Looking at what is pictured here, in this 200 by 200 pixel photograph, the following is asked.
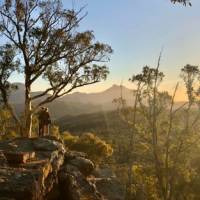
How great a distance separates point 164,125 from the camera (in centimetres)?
4416

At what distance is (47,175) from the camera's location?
15914mm

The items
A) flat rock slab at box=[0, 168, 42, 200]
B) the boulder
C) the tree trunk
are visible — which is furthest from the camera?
the tree trunk

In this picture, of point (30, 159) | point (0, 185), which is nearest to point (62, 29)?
point (30, 159)

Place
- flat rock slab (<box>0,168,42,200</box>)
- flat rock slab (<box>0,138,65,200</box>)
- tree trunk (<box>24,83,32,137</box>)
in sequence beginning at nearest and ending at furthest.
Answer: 1. flat rock slab (<box>0,168,42,200</box>)
2. flat rock slab (<box>0,138,65,200</box>)
3. tree trunk (<box>24,83,32,137</box>)

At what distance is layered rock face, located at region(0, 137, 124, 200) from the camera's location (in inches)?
485

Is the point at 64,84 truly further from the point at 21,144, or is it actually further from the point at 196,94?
the point at 196,94

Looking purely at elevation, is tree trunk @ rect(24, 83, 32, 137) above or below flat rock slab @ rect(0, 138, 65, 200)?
above

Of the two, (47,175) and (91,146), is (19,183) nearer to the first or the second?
(47,175)

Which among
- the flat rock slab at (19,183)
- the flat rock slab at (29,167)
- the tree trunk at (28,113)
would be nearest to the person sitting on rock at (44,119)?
the flat rock slab at (29,167)

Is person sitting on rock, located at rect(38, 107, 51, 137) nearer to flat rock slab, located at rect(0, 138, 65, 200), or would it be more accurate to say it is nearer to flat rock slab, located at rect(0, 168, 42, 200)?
flat rock slab, located at rect(0, 138, 65, 200)

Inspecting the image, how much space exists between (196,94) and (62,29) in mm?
18498

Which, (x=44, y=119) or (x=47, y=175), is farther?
(x=44, y=119)

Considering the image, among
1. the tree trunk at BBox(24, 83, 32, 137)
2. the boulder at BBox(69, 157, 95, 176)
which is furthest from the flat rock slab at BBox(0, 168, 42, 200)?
the tree trunk at BBox(24, 83, 32, 137)

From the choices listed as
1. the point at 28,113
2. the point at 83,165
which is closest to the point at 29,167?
the point at 83,165
